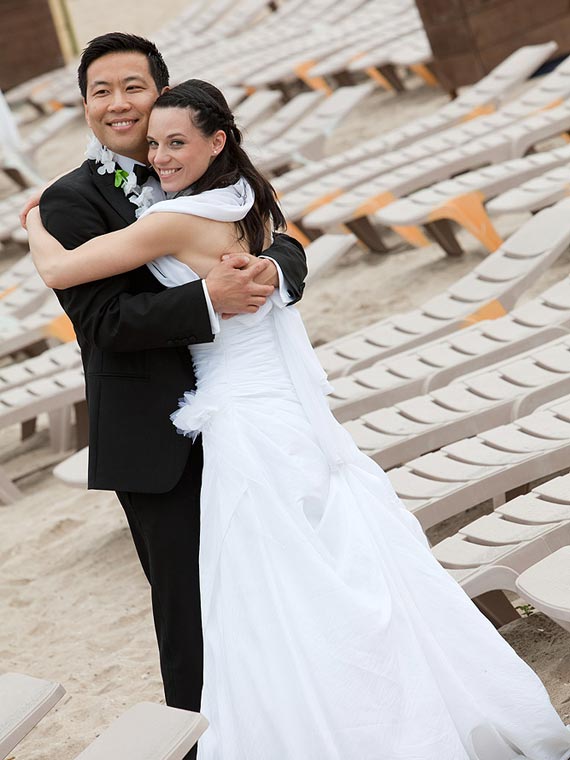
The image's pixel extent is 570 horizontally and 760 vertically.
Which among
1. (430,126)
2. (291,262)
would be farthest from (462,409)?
(430,126)

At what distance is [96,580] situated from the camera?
4289 mm

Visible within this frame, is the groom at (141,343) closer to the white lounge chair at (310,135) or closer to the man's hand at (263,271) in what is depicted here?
the man's hand at (263,271)

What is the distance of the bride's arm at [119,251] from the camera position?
2.30 metres

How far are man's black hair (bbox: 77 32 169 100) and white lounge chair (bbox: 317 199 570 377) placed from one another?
2484 millimetres

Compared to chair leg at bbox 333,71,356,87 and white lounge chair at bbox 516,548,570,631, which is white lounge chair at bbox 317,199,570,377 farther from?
chair leg at bbox 333,71,356,87

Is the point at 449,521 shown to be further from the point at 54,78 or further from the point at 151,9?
the point at 151,9

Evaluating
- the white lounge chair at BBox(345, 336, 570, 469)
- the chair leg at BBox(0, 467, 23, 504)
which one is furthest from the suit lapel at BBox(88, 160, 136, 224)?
the chair leg at BBox(0, 467, 23, 504)

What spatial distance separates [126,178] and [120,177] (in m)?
0.02

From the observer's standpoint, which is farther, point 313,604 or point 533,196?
point 533,196

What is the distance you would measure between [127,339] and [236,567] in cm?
50

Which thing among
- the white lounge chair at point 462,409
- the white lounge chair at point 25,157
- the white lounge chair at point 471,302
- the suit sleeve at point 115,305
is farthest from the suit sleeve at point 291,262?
the white lounge chair at point 25,157

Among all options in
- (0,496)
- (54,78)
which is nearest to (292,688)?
(0,496)

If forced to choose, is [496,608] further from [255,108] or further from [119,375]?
[255,108]

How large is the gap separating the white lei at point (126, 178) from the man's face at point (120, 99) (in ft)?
0.07
